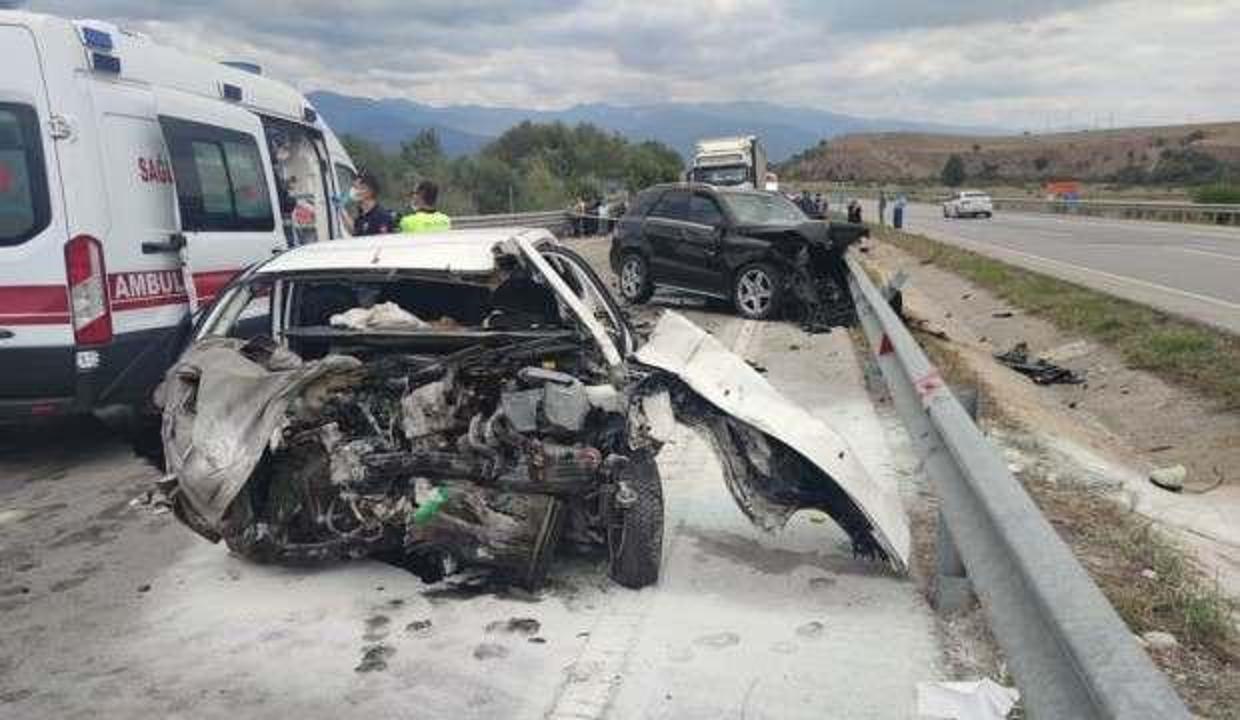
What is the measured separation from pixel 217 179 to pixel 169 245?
0.94 m

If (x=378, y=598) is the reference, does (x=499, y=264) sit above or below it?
above

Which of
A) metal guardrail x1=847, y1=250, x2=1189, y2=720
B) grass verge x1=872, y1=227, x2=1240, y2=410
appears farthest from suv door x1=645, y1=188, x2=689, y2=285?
metal guardrail x1=847, y1=250, x2=1189, y2=720

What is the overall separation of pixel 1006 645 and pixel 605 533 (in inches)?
86.0

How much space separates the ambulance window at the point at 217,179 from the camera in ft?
24.0

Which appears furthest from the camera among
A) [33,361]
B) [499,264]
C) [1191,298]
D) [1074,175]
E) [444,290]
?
[1074,175]

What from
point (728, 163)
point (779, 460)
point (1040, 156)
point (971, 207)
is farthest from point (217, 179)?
point (1040, 156)

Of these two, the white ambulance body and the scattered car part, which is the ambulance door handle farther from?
the scattered car part

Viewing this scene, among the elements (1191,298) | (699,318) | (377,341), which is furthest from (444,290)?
(1191,298)

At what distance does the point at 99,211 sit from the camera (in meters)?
6.44

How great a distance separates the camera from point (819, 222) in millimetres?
13109

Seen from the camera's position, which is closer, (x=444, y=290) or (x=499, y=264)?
(x=499, y=264)

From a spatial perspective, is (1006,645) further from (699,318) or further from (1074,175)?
(1074,175)

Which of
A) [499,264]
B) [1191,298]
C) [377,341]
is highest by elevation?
[499,264]

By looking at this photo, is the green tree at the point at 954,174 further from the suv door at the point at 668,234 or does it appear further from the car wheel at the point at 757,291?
the car wheel at the point at 757,291
